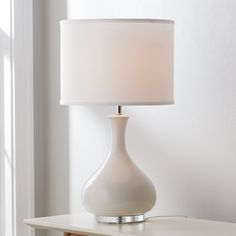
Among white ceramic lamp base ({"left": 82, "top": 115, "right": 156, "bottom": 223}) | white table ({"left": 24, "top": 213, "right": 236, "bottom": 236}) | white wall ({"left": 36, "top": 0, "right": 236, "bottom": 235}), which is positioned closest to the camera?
white table ({"left": 24, "top": 213, "right": 236, "bottom": 236})

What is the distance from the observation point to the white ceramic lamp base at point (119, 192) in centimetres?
237

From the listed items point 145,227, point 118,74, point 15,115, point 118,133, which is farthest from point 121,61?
point 15,115

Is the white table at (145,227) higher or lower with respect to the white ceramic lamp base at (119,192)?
lower

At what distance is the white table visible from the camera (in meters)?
2.25

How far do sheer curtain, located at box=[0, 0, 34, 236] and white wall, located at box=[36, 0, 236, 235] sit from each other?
7.6 inches

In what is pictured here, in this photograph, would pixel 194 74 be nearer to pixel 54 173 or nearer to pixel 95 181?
pixel 95 181

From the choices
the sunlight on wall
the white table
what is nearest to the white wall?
the white table

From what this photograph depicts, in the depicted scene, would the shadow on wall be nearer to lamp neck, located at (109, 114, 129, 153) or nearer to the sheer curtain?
the sheer curtain

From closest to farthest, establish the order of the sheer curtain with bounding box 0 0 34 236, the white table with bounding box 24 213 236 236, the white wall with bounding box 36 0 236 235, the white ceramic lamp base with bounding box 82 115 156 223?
the white table with bounding box 24 213 236 236, the white ceramic lamp base with bounding box 82 115 156 223, the white wall with bounding box 36 0 236 235, the sheer curtain with bounding box 0 0 34 236

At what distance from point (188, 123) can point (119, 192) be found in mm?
398

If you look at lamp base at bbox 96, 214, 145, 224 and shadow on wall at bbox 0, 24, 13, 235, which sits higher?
shadow on wall at bbox 0, 24, 13, 235

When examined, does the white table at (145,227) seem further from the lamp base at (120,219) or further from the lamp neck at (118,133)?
the lamp neck at (118,133)

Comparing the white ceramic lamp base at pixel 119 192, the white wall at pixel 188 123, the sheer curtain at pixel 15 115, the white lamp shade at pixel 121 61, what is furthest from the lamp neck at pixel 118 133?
the sheer curtain at pixel 15 115

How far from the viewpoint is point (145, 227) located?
234 centimetres
